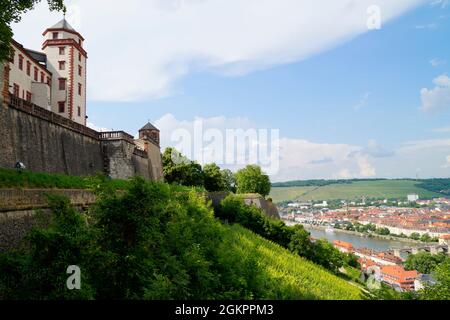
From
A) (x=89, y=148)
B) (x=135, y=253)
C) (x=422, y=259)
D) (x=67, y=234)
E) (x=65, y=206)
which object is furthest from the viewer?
(x=422, y=259)

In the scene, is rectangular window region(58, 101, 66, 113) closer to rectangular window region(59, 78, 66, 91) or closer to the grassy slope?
rectangular window region(59, 78, 66, 91)

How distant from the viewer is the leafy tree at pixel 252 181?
235ft

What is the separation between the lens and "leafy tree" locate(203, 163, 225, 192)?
64.4 m

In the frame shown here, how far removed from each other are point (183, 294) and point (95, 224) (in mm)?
3681

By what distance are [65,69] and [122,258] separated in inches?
1217

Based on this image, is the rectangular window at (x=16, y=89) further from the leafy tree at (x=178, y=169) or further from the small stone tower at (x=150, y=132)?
the leafy tree at (x=178, y=169)

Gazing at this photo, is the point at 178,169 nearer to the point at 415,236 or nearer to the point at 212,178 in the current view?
the point at 212,178

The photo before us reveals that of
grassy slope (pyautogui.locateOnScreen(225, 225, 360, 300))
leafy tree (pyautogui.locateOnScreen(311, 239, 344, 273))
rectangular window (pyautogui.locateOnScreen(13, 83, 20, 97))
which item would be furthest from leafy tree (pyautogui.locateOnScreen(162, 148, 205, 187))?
rectangular window (pyautogui.locateOnScreen(13, 83, 20, 97))

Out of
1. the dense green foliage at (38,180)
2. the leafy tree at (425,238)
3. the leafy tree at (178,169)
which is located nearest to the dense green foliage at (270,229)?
the leafy tree at (178,169)

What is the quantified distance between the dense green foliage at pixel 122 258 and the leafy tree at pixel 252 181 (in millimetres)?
52347

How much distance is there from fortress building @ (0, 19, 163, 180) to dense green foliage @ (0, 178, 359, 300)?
19.3 ft

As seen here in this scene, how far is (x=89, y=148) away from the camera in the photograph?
3022cm
